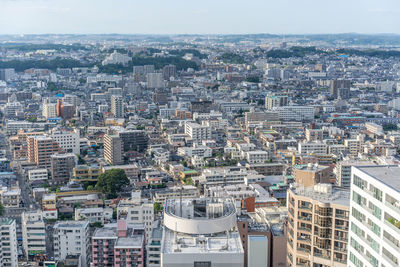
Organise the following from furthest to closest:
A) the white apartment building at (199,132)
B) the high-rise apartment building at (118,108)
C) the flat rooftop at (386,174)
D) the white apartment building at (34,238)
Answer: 1. the high-rise apartment building at (118,108)
2. the white apartment building at (199,132)
3. the white apartment building at (34,238)
4. the flat rooftop at (386,174)

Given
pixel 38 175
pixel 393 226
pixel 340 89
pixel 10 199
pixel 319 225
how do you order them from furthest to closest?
1. pixel 340 89
2. pixel 38 175
3. pixel 10 199
4. pixel 319 225
5. pixel 393 226

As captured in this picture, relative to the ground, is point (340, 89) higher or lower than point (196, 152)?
higher

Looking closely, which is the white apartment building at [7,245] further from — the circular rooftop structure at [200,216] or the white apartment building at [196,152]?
the white apartment building at [196,152]

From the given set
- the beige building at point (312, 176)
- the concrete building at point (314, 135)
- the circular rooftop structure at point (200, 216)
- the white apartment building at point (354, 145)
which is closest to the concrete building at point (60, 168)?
the beige building at point (312, 176)

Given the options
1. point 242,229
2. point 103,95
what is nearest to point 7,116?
point 103,95

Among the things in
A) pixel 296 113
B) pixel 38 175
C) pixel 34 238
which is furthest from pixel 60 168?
pixel 296 113

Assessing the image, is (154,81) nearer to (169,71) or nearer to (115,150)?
(169,71)

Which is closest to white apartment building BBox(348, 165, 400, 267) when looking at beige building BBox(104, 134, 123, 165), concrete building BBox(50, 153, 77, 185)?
concrete building BBox(50, 153, 77, 185)
